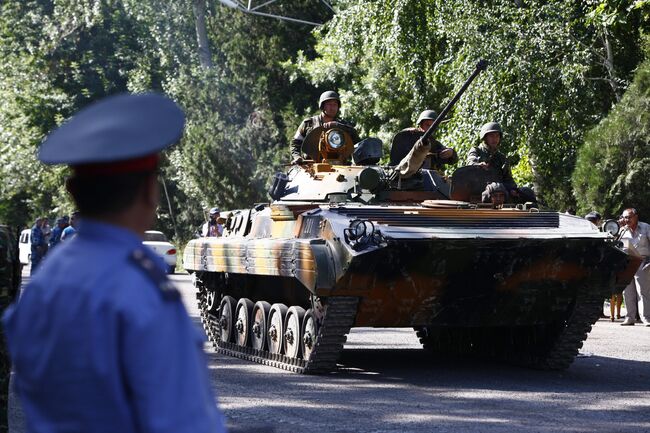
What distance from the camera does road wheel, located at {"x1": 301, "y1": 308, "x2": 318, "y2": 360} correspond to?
1220cm

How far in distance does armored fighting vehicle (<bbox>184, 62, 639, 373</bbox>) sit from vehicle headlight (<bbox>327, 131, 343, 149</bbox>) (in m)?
0.01

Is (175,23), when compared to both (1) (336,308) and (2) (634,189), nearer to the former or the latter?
(2) (634,189)

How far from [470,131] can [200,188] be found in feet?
75.1

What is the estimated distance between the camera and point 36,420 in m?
2.63

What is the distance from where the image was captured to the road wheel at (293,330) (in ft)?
41.8

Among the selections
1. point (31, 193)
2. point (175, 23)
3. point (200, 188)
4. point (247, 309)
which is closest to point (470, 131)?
point (247, 309)

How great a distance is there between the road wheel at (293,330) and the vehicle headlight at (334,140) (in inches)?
89.9

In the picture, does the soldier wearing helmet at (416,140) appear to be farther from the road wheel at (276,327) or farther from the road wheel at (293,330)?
the road wheel at (293,330)

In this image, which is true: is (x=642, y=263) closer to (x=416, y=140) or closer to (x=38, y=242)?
(x=416, y=140)

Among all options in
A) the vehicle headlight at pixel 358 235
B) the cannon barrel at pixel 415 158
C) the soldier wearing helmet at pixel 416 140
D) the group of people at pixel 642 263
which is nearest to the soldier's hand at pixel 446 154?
the soldier wearing helmet at pixel 416 140

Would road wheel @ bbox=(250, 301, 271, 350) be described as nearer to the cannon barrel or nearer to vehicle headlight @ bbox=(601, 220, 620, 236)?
the cannon barrel

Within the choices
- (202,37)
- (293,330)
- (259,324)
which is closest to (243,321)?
(259,324)

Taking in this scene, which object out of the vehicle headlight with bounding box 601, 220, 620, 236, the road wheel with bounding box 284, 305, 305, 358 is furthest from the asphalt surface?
the vehicle headlight with bounding box 601, 220, 620, 236

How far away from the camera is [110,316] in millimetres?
2553
